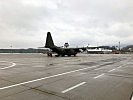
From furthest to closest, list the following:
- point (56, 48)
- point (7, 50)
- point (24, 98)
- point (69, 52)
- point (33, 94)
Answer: point (7, 50), point (69, 52), point (56, 48), point (33, 94), point (24, 98)

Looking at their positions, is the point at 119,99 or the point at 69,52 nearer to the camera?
the point at 119,99

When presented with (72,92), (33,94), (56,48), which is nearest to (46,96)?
(33,94)

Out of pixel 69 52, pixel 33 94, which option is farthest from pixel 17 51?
pixel 33 94

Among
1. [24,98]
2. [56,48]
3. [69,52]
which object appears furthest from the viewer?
[69,52]

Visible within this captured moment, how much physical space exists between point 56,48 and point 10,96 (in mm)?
44363

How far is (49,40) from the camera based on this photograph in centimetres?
5172

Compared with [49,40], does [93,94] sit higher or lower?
lower

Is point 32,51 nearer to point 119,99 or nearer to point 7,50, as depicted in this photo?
point 7,50

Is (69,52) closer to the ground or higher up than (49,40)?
closer to the ground

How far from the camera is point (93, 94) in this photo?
776cm

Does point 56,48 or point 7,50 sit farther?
point 7,50

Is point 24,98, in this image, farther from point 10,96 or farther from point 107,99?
point 107,99

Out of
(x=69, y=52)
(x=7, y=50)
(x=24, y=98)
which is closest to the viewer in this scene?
(x=24, y=98)

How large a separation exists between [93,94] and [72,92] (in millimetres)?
923
